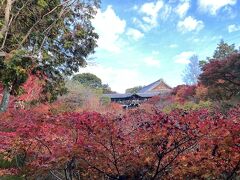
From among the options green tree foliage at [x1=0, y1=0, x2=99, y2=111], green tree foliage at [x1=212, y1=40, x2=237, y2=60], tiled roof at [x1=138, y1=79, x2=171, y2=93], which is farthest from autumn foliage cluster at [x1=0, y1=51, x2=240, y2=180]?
tiled roof at [x1=138, y1=79, x2=171, y2=93]

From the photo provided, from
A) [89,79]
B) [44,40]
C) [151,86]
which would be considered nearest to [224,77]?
[44,40]

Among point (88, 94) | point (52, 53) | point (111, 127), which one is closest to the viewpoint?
Result: point (111, 127)

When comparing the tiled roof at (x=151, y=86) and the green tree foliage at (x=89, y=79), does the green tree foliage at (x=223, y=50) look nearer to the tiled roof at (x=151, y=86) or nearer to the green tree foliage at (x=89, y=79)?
the tiled roof at (x=151, y=86)

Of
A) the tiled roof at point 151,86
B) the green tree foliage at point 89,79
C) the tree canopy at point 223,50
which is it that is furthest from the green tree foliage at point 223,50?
the green tree foliage at point 89,79

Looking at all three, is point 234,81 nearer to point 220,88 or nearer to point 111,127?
point 220,88

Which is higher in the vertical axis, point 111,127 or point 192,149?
point 111,127

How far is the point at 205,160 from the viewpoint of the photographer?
4801mm

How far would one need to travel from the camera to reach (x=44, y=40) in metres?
13.9

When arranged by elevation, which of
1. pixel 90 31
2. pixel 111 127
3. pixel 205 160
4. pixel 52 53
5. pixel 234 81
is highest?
pixel 90 31

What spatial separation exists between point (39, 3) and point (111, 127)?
31.5 ft

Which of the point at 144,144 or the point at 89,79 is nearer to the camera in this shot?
the point at 144,144

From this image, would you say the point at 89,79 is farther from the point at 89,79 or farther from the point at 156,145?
the point at 156,145

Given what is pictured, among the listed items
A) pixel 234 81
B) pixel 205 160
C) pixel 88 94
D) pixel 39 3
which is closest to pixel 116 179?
pixel 205 160

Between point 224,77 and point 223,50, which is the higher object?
point 223,50
